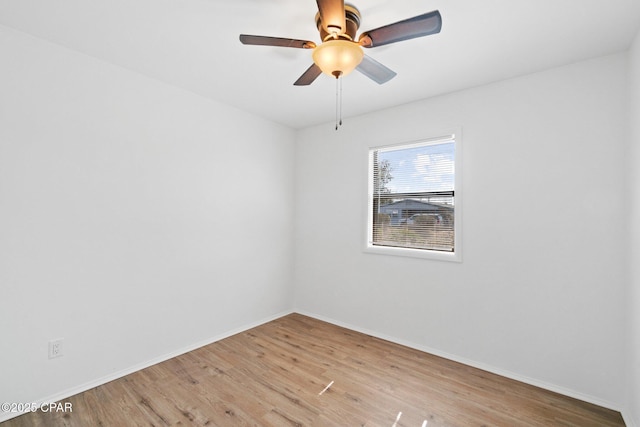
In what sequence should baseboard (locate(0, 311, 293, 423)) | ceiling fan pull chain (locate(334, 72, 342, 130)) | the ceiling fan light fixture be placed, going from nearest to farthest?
the ceiling fan light fixture → baseboard (locate(0, 311, 293, 423)) → ceiling fan pull chain (locate(334, 72, 342, 130))

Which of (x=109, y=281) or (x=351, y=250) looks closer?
(x=109, y=281)

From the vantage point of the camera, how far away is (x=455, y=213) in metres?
2.76

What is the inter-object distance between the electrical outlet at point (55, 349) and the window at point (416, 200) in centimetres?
285

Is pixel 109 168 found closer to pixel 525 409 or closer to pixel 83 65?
pixel 83 65

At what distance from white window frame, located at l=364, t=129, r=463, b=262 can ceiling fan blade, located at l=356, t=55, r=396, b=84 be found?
119cm

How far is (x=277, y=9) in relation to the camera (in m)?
1.71

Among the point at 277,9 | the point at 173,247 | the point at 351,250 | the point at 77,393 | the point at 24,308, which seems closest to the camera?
the point at 277,9

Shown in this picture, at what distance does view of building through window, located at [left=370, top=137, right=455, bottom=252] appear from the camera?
2.91 m

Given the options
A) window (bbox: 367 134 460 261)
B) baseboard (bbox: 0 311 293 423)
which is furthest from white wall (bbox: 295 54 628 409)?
baseboard (bbox: 0 311 293 423)

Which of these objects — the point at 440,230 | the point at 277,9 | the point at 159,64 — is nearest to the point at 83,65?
the point at 159,64

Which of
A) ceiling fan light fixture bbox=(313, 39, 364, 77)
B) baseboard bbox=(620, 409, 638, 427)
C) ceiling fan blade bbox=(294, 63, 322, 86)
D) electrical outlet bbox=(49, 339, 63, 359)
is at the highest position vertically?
ceiling fan blade bbox=(294, 63, 322, 86)

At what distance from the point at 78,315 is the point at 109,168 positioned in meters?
1.17

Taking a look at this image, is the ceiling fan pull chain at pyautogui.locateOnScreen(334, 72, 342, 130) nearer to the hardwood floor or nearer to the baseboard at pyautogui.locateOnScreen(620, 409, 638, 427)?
the hardwood floor

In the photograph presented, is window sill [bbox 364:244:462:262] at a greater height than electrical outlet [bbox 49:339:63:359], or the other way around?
window sill [bbox 364:244:462:262]
